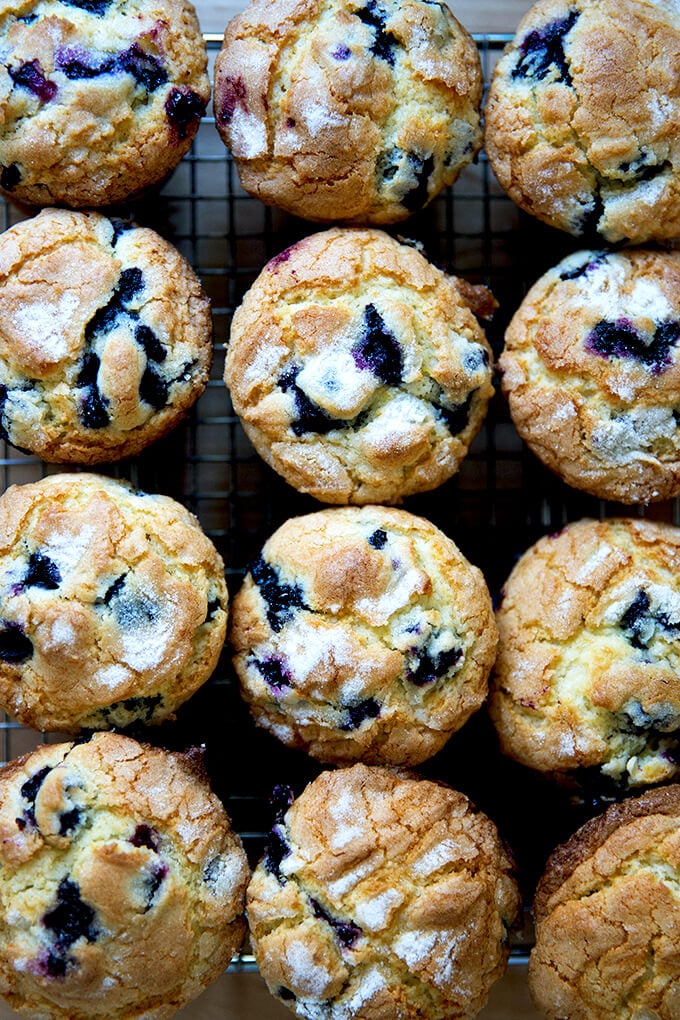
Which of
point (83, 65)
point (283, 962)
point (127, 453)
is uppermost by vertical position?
point (83, 65)

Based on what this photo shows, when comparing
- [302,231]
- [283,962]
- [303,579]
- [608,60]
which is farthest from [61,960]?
[608,60]

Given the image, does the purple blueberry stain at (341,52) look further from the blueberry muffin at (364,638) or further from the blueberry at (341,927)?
the blueberry at (341,927)

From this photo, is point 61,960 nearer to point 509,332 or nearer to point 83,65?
point 509,332

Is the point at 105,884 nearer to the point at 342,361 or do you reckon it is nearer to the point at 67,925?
the point at 67,925

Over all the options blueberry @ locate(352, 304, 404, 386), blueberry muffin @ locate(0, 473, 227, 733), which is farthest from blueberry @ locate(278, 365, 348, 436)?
blueberry muffin @ locate(0, 473, 227, 733)

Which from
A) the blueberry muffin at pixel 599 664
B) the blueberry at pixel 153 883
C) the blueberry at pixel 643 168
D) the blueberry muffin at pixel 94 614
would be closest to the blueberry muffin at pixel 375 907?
the blueberry at pixel 153 883

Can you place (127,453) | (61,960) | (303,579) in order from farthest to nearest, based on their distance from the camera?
(127,453) → (303,579) → (61,960)
